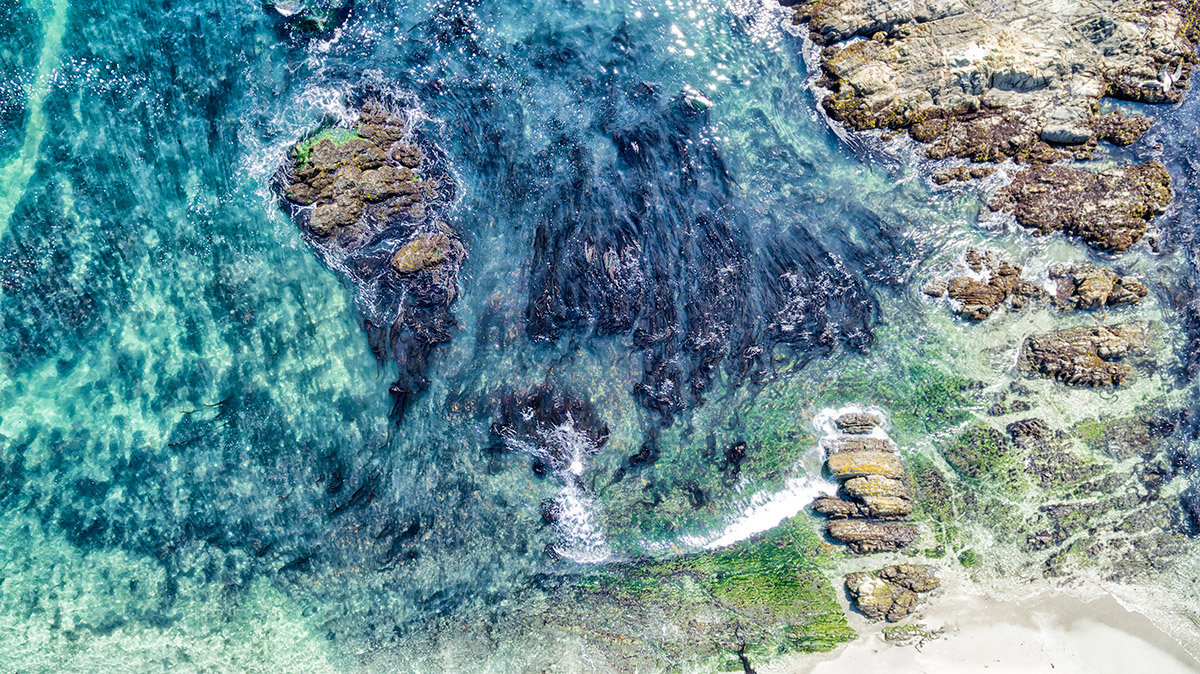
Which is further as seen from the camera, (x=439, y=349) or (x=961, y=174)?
(x=961, y=174)

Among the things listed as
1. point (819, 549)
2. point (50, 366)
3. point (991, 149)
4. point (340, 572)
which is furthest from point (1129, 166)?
point (50, 366)

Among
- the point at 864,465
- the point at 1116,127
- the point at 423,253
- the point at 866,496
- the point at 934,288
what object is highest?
the point at 1116,127

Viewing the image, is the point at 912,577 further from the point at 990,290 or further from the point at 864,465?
the point at 990,290

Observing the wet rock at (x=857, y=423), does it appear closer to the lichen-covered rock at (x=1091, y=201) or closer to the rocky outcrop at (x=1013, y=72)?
the lichen-covered rock at (x=1091, y=201)

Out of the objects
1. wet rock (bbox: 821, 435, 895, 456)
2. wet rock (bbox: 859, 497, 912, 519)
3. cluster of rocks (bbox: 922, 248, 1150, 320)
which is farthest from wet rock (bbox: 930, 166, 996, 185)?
wet rock (bbox: 859, 497, 912, 519)

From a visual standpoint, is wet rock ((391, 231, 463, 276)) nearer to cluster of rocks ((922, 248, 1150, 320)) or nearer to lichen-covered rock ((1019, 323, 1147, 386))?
cluster of rocks ((922, 248, 1150, 320))

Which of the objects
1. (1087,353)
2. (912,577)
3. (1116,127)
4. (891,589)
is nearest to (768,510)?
(891,589)
